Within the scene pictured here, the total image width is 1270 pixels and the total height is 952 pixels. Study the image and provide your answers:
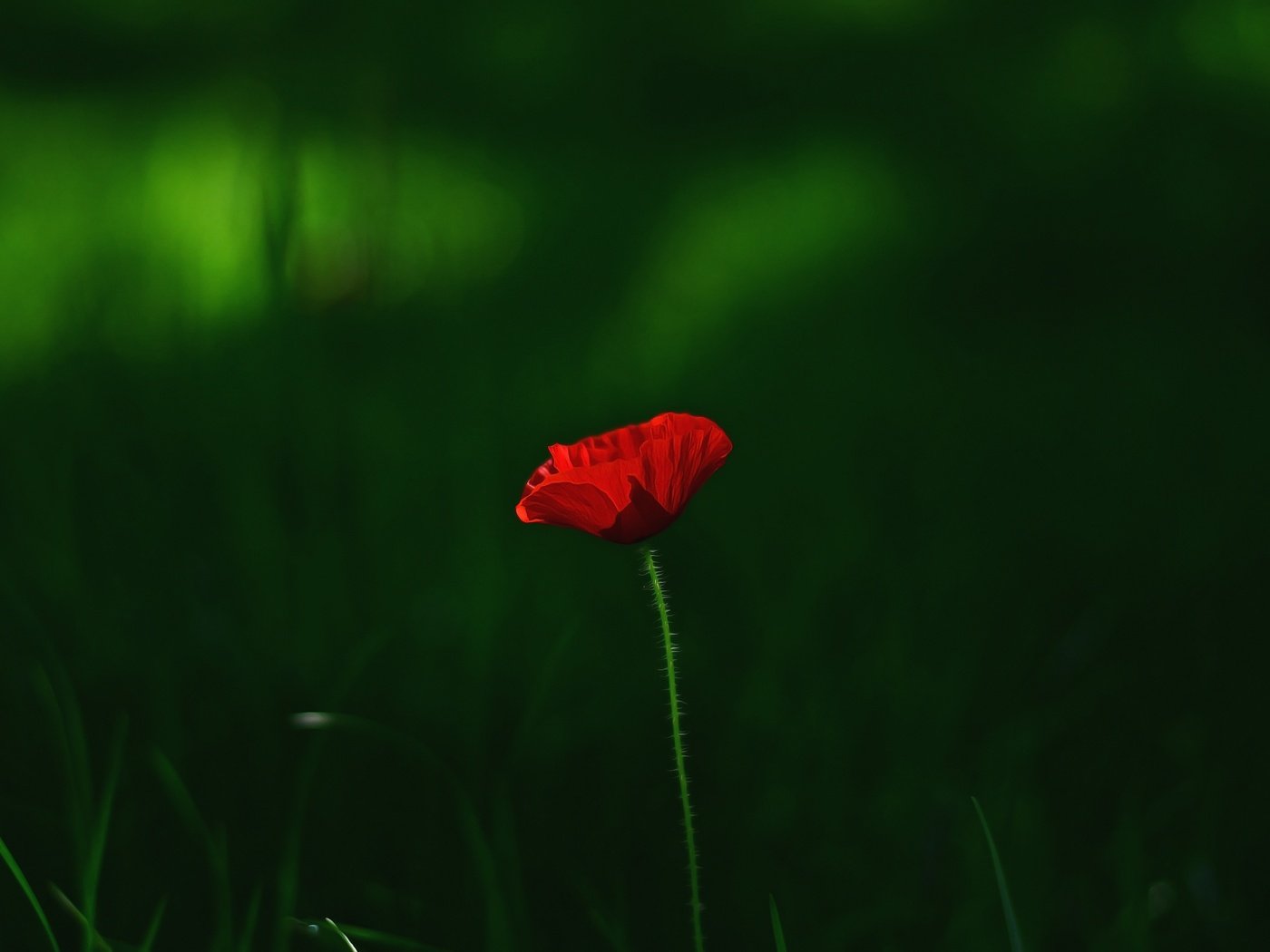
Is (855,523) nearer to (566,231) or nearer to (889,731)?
(889,731)

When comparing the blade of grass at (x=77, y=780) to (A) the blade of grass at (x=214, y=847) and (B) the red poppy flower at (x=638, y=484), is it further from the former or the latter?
(B) the red poppy flower at (x=638, y=484)

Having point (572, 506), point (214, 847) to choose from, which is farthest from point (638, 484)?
point (214, 847)

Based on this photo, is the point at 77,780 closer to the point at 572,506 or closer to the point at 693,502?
the point at 572,506

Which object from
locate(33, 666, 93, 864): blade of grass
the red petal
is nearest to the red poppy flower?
the red petal

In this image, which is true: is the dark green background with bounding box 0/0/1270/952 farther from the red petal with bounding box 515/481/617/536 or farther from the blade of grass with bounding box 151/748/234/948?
the red petal with bounding box 515/481/617/536

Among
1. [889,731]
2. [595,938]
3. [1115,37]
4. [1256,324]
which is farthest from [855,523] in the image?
[1115,37]

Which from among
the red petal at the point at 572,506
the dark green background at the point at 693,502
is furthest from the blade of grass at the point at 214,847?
the red petal at the point at 572,506

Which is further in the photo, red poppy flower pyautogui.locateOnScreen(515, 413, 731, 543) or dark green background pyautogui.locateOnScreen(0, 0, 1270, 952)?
dark green background pyautogui.locateOnScreen(0, 0, 1270, 952)
